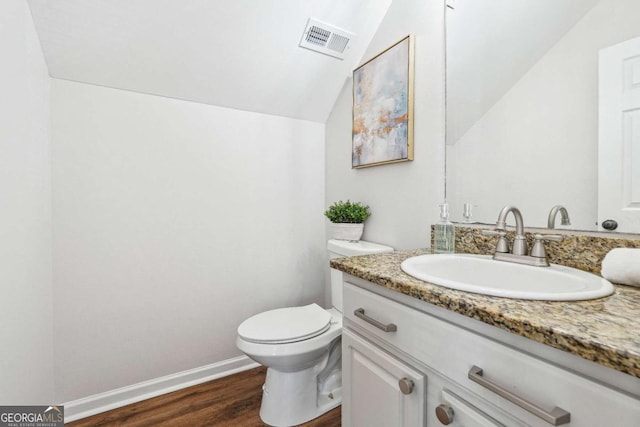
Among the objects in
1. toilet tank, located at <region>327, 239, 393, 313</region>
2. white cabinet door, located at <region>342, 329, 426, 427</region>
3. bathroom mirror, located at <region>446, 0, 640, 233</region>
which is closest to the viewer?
white cabinet door, located at <region>342, 329, 426, 427</region>

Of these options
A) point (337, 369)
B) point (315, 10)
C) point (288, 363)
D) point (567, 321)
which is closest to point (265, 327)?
point (288, 363)

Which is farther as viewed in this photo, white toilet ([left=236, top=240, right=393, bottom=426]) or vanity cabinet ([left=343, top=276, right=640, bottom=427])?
white toilet ([left=236, top=240, right=393, bottom=426])

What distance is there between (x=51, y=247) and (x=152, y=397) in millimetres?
958

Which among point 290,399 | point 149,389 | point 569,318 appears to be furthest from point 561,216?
point 149,389

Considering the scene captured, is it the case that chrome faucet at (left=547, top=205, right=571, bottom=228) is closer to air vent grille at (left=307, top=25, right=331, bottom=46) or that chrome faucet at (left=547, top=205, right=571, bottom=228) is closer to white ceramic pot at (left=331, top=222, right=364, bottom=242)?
white ceramic pot at (left=331, top=222, right=364, bottom=242)

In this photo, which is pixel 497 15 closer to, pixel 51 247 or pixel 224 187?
pixel 224 187

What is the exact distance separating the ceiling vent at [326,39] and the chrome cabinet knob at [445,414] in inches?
69.2

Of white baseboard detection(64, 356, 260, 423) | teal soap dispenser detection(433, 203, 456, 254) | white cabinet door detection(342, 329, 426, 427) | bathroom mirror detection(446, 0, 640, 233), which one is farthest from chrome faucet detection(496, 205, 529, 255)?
white baseboard detection(64, 356, 260, 423)

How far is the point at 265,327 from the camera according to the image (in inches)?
57.9

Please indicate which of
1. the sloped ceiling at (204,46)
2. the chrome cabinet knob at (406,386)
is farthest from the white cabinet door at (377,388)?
the sloped ceiling at (204,46)

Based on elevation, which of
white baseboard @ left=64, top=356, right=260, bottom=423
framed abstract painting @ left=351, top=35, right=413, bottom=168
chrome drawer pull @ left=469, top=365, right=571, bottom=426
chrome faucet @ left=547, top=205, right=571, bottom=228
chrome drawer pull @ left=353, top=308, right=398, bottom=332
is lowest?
white baseboard @ left=64, top=356, right=260, bottom=423

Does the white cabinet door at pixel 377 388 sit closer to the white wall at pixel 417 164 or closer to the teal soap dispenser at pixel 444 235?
the teal soap dispenser at pixel 444 235

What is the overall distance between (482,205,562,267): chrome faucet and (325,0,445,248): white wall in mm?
402

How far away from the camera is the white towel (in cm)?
69
